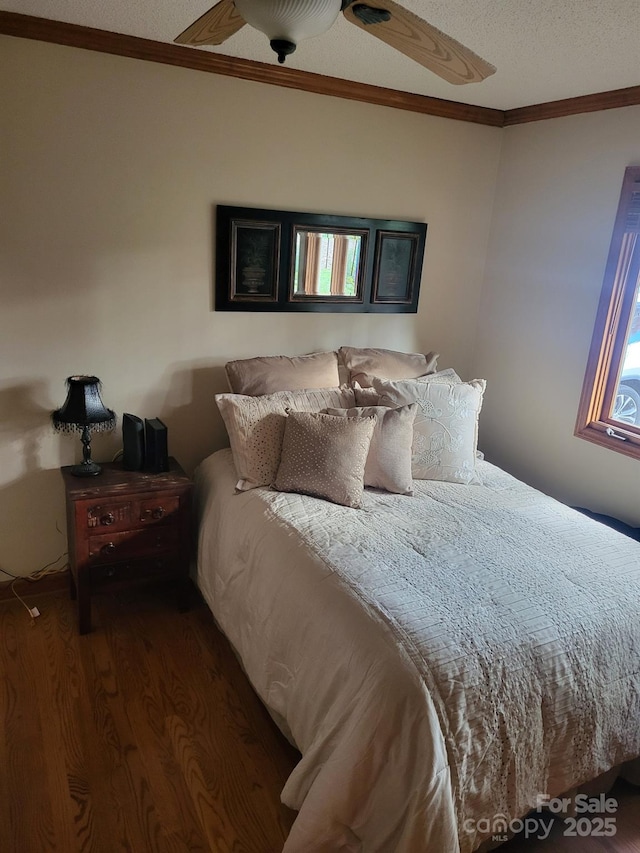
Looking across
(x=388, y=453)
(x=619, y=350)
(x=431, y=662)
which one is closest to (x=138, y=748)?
(x=431, y=662)

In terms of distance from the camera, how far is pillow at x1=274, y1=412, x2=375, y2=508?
2396mm

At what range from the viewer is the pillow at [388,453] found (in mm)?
2537

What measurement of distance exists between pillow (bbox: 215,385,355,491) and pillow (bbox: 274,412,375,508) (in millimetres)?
68

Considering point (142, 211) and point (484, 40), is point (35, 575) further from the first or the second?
point (484, 40)

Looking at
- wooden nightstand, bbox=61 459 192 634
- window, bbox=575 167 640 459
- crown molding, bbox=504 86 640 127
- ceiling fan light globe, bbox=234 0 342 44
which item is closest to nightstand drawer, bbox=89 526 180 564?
wooden nightstand, bbox=61 459 192 634

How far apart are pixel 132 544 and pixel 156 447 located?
1.38 feet

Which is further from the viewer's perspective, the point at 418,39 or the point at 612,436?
the point at 612,436

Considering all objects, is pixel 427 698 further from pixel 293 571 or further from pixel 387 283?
pixel 387 283

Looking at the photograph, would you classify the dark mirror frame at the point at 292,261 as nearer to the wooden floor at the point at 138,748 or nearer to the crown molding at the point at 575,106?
the crown molding at the point at 575,106

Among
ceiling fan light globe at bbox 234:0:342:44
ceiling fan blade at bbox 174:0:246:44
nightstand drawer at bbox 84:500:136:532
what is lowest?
nightstand drawer at bbox 84:500:136:532

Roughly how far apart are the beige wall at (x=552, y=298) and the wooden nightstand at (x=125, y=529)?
6.18 feet

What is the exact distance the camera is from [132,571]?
103 inches

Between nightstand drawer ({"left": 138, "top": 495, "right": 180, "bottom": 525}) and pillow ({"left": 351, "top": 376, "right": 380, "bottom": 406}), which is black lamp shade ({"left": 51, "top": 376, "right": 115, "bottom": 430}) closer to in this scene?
nightstand drawer ({"left": 138, "top": 495, "right": 180, "bottom": 525})

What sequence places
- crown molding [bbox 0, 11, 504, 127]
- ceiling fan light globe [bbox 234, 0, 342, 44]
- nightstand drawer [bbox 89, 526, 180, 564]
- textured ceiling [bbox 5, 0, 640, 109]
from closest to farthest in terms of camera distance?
ceiling fan light globe [bbox 234, 0, 342, 44]
textured ceiling [bbox 5, 0, 640, 109]
crown molding [bbox 0, 11, 504, 127]
nightstand drawer [bbox 89, 526, 180, 564]
